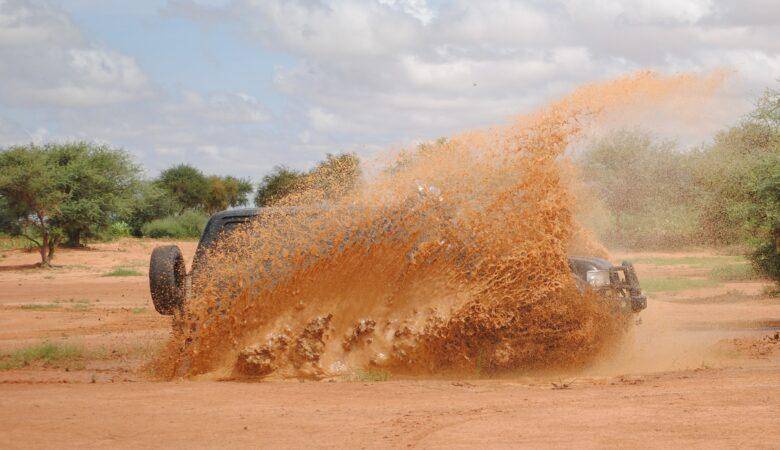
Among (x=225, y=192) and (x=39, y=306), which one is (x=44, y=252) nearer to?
(x=39, y=306)

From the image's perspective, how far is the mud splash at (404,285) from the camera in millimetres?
8883

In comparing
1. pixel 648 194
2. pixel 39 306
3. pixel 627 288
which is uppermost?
pixel 648 194

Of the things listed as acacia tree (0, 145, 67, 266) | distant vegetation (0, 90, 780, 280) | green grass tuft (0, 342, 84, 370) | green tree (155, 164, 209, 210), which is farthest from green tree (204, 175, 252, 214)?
green grass tuft (0, 342, 84, 370)

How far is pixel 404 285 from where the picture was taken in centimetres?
915

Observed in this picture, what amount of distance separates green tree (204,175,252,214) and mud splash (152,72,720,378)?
65.9 m

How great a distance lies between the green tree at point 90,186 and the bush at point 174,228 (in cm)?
1227

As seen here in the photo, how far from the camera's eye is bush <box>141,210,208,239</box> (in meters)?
56.4

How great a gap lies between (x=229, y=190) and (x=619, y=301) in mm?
69079

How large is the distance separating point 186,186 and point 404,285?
6748cm

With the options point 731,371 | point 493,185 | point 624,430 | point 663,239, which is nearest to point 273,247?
Answer: point 493,185

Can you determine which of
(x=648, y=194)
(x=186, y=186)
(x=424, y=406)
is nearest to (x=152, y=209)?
(x=186, y=186)

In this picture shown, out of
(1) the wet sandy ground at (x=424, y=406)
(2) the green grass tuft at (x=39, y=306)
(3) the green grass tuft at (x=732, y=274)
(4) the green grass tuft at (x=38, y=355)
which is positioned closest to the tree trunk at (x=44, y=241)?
(2) the green grass tuft at (x=39, y=306)

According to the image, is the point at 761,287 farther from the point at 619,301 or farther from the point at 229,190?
the point at 229,190

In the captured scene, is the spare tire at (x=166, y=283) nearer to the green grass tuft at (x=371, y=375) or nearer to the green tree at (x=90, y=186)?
the green grass tuft at (x=371, y=375)
